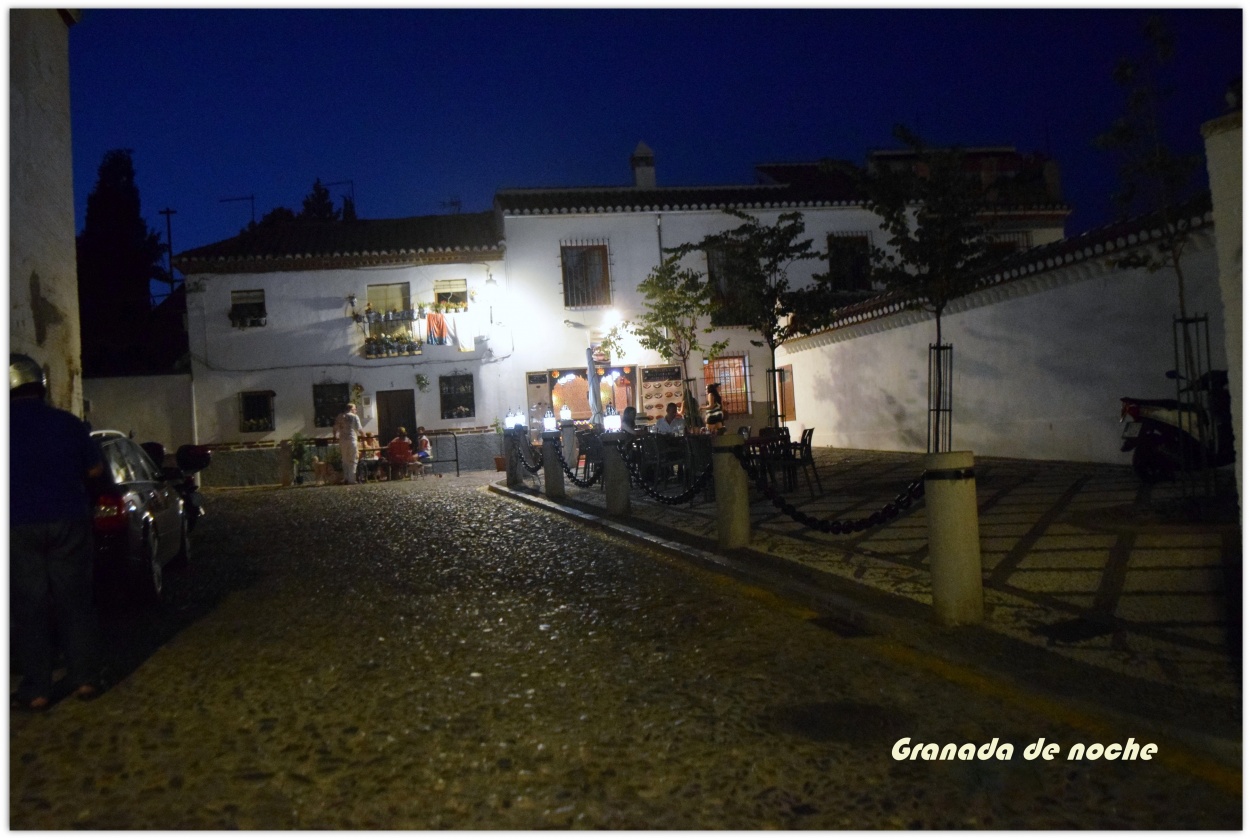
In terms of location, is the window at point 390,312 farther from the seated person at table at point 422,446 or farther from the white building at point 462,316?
the seated person at table at point 422,446

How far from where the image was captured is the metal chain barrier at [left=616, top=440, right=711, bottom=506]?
9.11m

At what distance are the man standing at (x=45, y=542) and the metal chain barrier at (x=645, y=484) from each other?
214 inches

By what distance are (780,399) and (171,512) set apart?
60.4ft

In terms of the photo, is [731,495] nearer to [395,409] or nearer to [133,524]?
[133,524]

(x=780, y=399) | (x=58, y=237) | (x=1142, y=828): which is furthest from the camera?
(x=780, y=399)

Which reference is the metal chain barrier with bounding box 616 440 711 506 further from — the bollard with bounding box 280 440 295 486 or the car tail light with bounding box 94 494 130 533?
the bollard with bounding box 280 440 295 486

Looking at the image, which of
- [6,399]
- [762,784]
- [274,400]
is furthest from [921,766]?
[274,400]

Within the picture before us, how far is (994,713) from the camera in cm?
387

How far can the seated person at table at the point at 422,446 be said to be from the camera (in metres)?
22.4

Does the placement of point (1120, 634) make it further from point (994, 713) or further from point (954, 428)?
point (954, 428)

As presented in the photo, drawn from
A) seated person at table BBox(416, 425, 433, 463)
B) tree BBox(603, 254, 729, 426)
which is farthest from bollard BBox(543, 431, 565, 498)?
seated person at table BBox(416, 425, 433, 463)

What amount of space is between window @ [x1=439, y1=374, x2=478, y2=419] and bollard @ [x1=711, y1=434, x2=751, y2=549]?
17.6 m

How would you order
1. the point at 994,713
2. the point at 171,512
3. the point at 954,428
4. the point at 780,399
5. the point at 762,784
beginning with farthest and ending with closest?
the point at 780,399 → the point at 954,428 → the point at 171,512 → the point at 994,713 → the point at 762,784

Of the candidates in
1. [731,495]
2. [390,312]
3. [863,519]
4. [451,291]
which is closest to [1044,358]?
[731,495]
